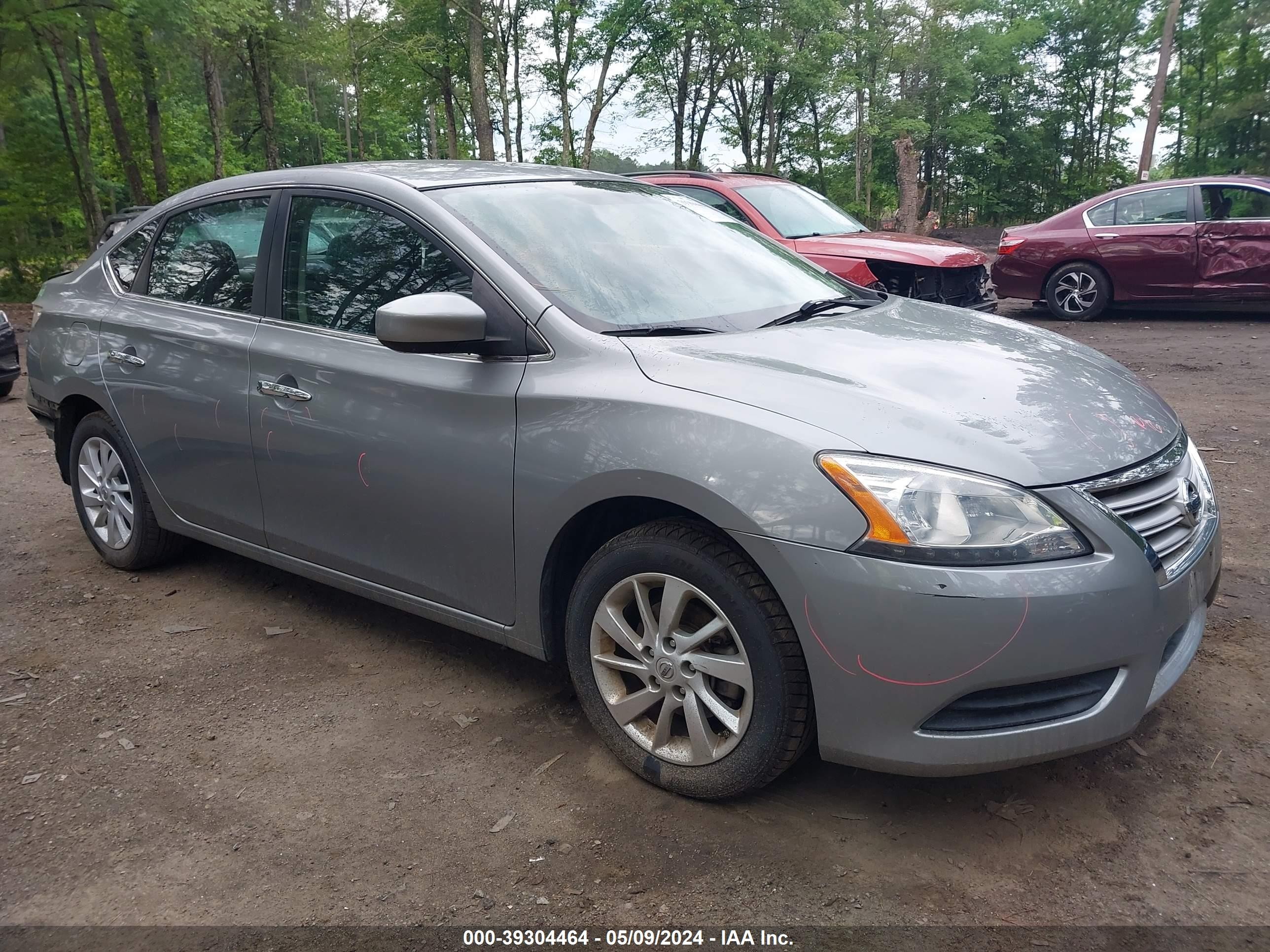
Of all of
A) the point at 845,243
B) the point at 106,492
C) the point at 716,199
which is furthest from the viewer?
the point at 716,199

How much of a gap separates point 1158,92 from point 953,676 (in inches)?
1025

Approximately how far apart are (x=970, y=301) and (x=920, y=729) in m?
7.94

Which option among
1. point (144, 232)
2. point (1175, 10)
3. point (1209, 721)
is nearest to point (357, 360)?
point (144, 232)

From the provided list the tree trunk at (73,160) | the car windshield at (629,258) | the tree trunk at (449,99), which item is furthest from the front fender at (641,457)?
the tree trunk at (449,99)

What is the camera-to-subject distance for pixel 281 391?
3.52 metres

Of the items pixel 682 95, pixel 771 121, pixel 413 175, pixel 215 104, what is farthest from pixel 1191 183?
pixel 215 104

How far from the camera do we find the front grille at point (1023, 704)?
2.33 m

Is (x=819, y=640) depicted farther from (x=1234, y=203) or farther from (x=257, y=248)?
(x=1234, y=203)

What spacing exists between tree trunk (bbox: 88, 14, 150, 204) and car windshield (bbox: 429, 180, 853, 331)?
1875 cm

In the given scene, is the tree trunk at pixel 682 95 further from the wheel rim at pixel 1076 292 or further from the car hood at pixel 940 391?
the car hood at pixel 940 391

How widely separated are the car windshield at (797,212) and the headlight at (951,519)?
23.9ft

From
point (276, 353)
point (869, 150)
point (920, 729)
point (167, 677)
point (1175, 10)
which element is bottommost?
point (167, 677)

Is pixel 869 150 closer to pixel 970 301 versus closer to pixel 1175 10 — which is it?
pixel 1175 10

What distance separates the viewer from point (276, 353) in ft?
11.7
